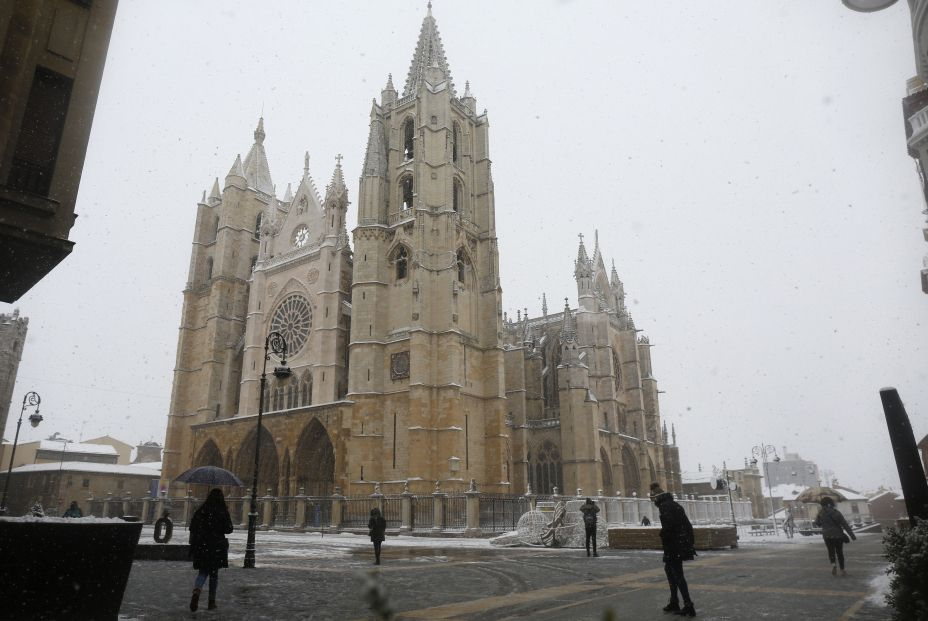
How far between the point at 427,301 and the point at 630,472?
21.0 m

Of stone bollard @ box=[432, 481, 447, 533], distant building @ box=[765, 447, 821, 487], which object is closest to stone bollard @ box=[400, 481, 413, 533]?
stone bollard @ box=[432, 481, 447, 533]

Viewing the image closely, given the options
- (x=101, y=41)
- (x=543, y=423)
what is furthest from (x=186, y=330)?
(x=101, y=41)

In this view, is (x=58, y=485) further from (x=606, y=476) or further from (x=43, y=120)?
(x=43, y=120)

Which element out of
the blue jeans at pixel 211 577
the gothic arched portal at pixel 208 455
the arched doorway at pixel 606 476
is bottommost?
the blue jeans at pixel 211 577

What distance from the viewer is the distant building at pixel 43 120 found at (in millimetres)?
9859

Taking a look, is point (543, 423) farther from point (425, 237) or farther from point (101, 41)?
point (101, 41)

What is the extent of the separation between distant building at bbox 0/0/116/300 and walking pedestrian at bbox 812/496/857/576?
45.5ft

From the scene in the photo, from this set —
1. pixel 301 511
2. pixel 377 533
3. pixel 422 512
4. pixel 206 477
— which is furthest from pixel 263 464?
pixel 377 533

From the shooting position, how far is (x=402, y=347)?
33.3 meters

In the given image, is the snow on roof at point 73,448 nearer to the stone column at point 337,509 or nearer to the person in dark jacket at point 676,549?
the stone column at point 337,509

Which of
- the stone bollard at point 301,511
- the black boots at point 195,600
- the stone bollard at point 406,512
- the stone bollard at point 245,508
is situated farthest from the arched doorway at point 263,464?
the black boots at point 195,600

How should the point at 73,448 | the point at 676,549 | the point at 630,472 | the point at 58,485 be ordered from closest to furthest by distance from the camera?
1. the point at 676,549
2. the point at 630,472
3. the point at 58,485
4. the point at 73,448

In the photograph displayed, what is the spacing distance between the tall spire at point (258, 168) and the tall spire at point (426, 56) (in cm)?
1504

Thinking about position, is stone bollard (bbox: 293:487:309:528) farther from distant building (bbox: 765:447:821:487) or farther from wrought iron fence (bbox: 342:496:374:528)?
distant building (bbox: 765:447:821:487)
